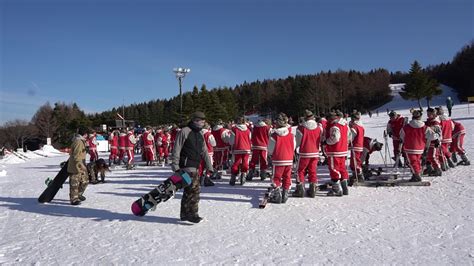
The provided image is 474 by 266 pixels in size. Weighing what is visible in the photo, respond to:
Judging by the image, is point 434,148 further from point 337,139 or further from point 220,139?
point 220,139

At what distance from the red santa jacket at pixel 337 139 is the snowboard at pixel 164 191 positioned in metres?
3.68

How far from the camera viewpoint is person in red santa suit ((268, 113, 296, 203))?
24.4ft

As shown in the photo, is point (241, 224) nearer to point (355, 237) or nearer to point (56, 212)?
point (355, 237)

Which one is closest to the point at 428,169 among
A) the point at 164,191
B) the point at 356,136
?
the point at 356,136

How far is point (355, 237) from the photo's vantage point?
5.04 meters

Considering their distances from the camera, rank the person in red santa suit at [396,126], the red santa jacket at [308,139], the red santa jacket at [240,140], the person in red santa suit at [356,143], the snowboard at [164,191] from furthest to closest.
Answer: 1. the person in red santa suit at [396,126]
2. the red santa jacket at [240,140]
3. the person in red santa suit at [356,143]
4. the red santa jacket at [308,139]
5. the snowboard at [164,191]

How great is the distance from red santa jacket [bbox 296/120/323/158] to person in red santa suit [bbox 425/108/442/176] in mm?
3580

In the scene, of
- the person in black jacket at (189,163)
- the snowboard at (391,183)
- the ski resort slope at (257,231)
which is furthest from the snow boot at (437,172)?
the person in black jacket at (189,163)

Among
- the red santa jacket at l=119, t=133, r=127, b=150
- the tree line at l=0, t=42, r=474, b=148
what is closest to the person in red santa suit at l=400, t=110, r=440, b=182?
the red santa jacket at l=119, t=133, r=127, b=150

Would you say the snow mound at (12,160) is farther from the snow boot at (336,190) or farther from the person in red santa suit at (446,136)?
the person in red santa suit at (446,136)

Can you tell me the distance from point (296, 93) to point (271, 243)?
258 feet

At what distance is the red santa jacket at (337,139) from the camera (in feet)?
26.4

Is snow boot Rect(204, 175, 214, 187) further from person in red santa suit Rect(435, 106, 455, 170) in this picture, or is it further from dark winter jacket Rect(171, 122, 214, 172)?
person in red santa suit Rect(435, 106, 455, 170)

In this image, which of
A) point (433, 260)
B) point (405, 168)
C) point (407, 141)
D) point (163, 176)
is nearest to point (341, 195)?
point (407, 141)
